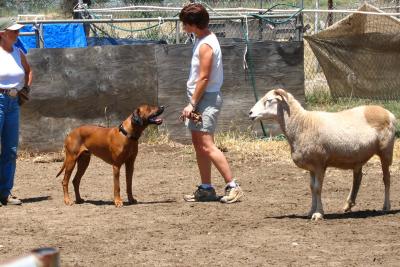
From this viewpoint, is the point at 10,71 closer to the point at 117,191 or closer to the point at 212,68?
the point at 117,191

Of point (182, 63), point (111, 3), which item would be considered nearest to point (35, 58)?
point (182, 63)

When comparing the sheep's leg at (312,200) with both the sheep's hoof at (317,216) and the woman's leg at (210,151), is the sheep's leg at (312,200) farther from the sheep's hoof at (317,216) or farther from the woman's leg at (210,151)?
the woman's leg at (210,151)

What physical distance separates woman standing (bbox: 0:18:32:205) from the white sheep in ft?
8.59

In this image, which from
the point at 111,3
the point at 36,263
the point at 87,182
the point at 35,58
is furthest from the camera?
the point at 111,3

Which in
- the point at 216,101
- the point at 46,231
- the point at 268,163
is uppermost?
the point at 216,101

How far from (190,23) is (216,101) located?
0.82 m

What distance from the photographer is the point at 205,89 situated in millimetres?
8078

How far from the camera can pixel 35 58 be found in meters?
12.0

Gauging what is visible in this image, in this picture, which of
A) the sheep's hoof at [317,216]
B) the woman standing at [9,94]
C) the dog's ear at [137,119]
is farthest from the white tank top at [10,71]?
the sheep's hoof at [317,216]

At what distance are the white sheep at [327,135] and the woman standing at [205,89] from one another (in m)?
0.75

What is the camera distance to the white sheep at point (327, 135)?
7242mm

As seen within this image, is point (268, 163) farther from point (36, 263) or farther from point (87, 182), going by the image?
point (36, 263)

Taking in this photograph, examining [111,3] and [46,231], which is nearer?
[46,231]

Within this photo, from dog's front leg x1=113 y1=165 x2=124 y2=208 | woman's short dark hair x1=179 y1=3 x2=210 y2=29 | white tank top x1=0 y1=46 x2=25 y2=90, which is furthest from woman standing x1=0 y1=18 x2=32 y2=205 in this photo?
woman's short dark hair x1=179 y1=3 x2=210 y2=29
